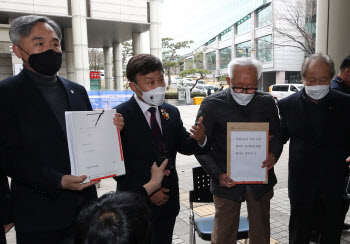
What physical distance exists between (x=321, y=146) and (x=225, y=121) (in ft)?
2.78

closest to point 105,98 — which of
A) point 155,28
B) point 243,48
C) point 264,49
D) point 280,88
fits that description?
point 155,28

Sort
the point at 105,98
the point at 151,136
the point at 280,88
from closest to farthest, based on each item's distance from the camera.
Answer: the point at 151,136 → the point at 105,98 → the point at 280,88

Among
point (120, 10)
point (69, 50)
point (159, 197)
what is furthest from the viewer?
point (69, 50)

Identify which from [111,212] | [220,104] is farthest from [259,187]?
[111,212]

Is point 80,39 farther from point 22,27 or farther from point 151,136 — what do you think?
point 151,136

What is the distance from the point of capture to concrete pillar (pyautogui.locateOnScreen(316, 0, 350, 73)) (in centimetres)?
489

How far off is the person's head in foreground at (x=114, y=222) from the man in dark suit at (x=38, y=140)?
521mm

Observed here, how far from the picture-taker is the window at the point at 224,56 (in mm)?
59688

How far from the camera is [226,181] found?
226cm

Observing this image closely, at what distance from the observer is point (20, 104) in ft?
5.38

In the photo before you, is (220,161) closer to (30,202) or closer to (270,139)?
(270,139)

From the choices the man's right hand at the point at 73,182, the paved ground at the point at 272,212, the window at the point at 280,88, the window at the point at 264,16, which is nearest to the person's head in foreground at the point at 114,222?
the man's right hand at the point at 73,182

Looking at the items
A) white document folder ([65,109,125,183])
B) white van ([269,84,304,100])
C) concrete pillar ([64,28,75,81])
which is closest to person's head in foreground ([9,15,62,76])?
white document folder ([65,109,125,183])

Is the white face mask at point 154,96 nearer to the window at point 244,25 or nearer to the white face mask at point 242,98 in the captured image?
the white face mask at point 242,98
